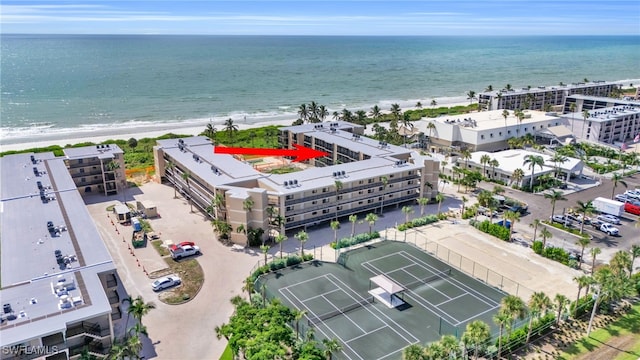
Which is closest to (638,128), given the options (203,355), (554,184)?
(554,184)

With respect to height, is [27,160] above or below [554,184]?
above

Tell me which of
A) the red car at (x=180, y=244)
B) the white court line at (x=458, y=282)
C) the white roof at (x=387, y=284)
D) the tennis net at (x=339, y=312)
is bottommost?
the tennis net at (x=339, y=312)

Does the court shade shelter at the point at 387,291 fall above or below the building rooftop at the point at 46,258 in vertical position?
below

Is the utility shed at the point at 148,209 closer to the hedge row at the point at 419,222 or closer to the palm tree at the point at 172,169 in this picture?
the palm tree at the point at 172,169

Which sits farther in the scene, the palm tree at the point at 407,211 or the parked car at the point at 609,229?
the palm tree at the point at 407,211

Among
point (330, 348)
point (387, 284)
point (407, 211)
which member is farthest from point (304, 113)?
point (330, 348)

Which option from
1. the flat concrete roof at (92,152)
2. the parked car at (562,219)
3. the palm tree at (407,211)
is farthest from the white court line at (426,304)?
the flat concrete roof at (92,152)

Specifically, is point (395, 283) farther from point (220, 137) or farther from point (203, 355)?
point (220, 137)

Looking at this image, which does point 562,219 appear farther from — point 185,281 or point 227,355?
point 185,281
